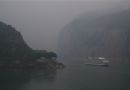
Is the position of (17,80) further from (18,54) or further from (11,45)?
(11,45)

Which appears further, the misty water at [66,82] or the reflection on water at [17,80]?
the reflection on water at [17,80]

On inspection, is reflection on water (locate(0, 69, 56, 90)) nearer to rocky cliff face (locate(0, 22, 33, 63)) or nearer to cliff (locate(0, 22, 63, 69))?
cliff (locate(0, 22, 63, 69))

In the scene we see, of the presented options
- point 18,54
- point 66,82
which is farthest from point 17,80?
point 18,54

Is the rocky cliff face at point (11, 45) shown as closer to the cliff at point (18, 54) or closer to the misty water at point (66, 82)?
the cliff at point (18, 54)

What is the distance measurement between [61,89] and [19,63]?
19.3m

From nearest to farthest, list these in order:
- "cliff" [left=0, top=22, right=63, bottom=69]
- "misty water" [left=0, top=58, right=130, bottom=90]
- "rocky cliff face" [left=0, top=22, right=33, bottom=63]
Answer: "misty water" [left=0, top=58, right=130, bottom=90] → "cliff" [left=0, top=22, right=63, bottom=69] → "rocky cliff face" [left=0, top=22, right=33, bottom=63]

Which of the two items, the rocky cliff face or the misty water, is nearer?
the misty water

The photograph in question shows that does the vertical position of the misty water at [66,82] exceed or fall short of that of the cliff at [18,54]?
it falls short

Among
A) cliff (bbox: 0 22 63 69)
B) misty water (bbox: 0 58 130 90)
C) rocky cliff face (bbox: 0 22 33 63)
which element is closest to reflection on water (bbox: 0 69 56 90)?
misty water (bbox: 0 58 130 90)

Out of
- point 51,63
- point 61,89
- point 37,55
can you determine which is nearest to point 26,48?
point 37,55

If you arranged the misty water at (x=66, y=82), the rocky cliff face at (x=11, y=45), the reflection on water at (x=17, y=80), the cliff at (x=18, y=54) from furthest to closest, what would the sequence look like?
the rocky cliff face at (x=11, y=45) → the cliff at (x=18, y=54) → the reflection on water at (x=17, y=80) → the misty water at (x=66, y=82)

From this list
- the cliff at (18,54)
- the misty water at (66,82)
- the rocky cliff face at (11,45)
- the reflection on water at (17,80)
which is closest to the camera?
the misty water at (66,82)

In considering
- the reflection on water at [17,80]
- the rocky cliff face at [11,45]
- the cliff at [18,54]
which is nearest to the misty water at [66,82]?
the reflection on water at [17,80]

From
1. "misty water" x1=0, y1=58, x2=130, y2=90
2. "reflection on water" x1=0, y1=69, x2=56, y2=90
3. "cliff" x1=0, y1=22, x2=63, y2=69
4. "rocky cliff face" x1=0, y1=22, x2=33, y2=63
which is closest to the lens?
"misty water" x1=0, y1=58, x2=130, y2=90
